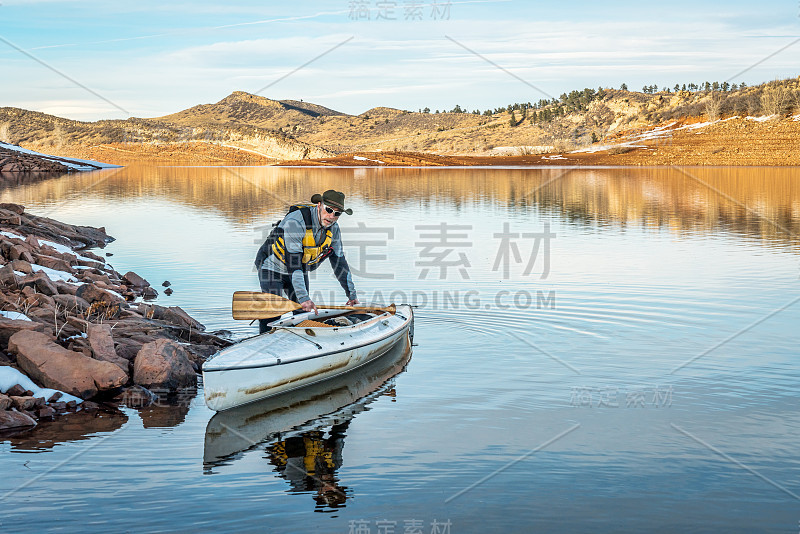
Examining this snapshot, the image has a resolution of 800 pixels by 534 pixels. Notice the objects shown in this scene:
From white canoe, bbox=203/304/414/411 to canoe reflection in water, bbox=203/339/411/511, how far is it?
192 millimetres

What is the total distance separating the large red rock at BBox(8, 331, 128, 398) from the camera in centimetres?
1110

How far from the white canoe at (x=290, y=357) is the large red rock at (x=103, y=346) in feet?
5.24

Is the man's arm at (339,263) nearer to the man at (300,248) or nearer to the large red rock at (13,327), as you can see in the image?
the man at (300,248)

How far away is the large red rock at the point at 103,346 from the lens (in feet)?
38.9

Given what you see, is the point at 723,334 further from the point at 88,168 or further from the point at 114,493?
the point at 88,168

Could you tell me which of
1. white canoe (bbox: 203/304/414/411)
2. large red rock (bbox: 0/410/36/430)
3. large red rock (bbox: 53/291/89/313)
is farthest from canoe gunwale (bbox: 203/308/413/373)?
large red rock (bbox: 53/291/89/313)

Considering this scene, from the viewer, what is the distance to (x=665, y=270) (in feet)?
76.4

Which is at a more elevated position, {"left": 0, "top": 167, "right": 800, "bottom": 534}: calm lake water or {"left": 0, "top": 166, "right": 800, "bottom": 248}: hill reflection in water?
{"left": 0, "top": 166, "right": 800, "bottom": 248}: hill reflection in water

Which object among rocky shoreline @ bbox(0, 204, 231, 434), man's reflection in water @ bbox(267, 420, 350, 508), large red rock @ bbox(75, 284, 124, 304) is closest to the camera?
man's reflection in water @ bbox(267, 420, 350, 508)

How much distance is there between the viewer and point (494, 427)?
10.5 m

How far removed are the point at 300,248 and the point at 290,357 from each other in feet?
7.14

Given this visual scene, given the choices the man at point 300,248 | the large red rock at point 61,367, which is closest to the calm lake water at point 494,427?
the large red rock at point 61,367

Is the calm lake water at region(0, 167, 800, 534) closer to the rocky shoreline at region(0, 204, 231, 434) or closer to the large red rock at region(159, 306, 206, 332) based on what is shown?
the rocky shoreline at region(0, 204, 231, 434)

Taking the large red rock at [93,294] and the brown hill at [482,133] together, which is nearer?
Answer: the large red rock at [93,294]
